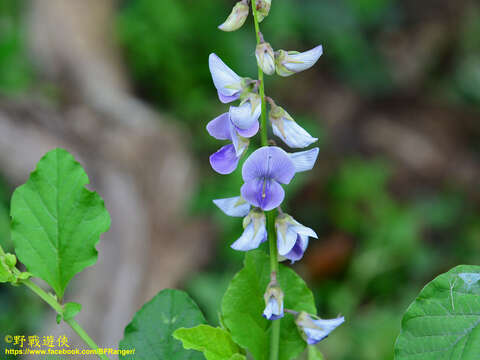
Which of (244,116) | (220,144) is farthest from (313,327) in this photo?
(220,144)

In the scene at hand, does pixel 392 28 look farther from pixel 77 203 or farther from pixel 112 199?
pixel 77 203

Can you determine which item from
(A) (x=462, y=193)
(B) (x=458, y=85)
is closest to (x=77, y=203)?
(A) (x=462, y=193)

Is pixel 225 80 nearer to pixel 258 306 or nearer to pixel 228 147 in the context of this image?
pixel 228 147

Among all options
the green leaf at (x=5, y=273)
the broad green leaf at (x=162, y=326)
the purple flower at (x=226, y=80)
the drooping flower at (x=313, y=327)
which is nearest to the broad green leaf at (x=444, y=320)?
the drooping flower at (x=313, y=327)

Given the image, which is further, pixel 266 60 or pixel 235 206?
pixel 235 206

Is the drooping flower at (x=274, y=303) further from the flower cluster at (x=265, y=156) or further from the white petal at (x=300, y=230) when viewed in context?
the white petal at (x=300, y=230)

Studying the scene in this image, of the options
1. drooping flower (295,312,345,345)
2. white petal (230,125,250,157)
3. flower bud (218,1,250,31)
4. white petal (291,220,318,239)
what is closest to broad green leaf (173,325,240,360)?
drooping flower (295,312,345,345)
